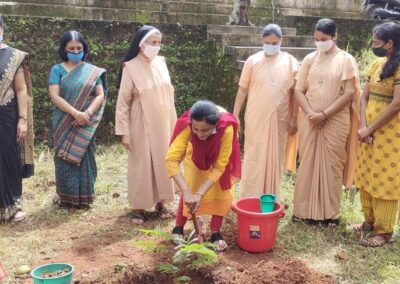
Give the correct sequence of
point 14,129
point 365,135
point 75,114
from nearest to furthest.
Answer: point 365,135 < point 14,129 < point 75,114

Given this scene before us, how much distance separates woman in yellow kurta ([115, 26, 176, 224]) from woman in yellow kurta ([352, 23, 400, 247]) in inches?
68.6

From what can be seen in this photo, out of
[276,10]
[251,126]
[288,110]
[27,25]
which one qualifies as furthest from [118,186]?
[276,10]

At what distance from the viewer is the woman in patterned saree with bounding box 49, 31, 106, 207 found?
4.51 meters

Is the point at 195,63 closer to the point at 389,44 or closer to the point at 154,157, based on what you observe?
the point at 154,157

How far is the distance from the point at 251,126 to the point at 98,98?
Answer: 1501 mm

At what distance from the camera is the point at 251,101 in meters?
4.50

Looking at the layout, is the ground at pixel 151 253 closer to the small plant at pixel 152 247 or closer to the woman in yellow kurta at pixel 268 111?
the small plant at pixel 152 247

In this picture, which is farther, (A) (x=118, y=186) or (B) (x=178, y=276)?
(A) (x=118, y=186)

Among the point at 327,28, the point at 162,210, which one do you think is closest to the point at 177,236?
the point at 162,210

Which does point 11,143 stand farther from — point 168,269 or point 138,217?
point 168,269

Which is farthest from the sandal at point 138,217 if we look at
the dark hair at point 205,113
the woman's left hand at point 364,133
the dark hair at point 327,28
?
the dark hair at point 327,28

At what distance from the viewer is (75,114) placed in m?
4.49

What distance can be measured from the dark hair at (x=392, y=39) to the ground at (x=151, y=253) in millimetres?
1457

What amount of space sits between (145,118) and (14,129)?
46.7 inches
